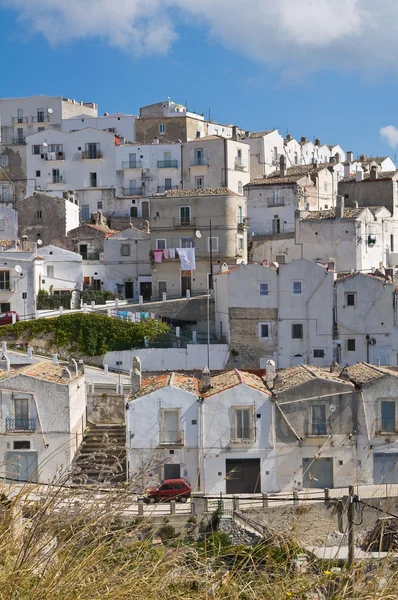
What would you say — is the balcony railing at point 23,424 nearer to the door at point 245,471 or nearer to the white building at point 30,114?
the door at point 245,471

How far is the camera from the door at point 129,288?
161 ft

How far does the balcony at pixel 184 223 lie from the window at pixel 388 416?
2237 centimetres

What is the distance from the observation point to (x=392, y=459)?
27.0 meters

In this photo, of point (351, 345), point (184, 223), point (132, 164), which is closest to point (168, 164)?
point (132, 164)

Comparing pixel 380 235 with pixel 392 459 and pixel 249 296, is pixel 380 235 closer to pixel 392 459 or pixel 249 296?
pixel 249 296

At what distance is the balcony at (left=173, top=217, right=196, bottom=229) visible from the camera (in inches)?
1865

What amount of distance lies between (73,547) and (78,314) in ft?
120

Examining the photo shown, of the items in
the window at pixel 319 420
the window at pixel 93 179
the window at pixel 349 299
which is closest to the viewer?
the window at pixel 319 420

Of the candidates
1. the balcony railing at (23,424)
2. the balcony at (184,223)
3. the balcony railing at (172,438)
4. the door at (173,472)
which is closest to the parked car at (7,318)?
the balcony at (184,223)

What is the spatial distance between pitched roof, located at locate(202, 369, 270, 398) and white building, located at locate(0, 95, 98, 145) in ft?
144

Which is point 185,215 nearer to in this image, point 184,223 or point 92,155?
point 184,223

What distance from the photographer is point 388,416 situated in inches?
1061

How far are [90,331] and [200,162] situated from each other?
65.5 feet

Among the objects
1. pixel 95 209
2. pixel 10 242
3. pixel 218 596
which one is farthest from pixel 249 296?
pixel 218 596
